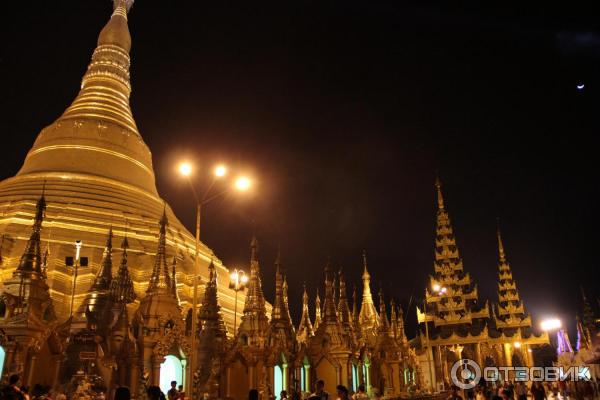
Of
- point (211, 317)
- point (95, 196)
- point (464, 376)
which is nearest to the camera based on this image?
point (211, 317)

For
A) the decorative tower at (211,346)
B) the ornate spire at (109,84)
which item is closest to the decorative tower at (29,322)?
Answer: the decorative tower at (211,346)

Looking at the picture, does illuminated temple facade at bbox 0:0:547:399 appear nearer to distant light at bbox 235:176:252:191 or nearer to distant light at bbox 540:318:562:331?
distant light at bbox 540:318:562:331

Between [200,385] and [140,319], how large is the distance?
3414 millimetres

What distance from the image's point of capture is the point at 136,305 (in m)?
27.9

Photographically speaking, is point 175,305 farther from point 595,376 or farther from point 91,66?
point 91,66

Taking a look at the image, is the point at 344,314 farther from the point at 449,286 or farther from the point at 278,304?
the point at 449,286

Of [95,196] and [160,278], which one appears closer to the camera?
[160,278]

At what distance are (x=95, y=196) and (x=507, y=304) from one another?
44459 mm

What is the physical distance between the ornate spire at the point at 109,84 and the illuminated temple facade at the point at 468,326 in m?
32.0

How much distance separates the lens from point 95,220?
3284 cm

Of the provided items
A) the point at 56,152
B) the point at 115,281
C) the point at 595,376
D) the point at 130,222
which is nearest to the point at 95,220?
the point at 130,222

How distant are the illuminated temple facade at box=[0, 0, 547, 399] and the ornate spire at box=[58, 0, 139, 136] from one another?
14 centimetres

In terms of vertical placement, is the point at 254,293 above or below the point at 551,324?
below

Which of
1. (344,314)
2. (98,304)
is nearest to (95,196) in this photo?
(98,304)
